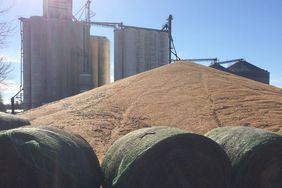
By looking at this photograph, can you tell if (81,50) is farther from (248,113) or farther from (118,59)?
(248,113)

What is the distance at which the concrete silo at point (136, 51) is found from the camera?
1994 inches

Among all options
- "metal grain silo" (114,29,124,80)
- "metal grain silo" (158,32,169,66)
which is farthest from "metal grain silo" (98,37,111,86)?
"metal grain silo" (158,32,169,66)

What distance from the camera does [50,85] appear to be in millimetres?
46312

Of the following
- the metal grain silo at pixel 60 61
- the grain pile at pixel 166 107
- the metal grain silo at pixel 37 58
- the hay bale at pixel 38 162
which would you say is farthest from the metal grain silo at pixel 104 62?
the hay bale at pixel 38 162

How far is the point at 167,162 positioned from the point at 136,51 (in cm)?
4536

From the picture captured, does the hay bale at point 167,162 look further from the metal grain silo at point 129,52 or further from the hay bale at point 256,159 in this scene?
the metal grain silo at point 129,52

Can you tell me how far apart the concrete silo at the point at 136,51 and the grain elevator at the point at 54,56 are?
3.41m

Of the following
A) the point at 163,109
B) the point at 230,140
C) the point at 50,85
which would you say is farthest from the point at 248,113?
the point at 50,85

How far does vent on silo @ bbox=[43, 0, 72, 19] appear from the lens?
47.6 meters

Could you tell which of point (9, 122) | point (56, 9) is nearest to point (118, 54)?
point (56, 9)

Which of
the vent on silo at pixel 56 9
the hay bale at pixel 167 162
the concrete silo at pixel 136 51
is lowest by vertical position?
the hay bale at pixel 167 162

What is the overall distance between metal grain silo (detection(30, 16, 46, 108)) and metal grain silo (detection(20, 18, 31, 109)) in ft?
2.43

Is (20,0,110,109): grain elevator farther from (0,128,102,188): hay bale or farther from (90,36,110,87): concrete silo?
(0,128,102,188): hay bale

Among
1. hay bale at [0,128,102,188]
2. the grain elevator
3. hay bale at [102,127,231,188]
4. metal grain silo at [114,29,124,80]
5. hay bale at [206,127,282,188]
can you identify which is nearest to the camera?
hay bale at [0,128,102,188]
